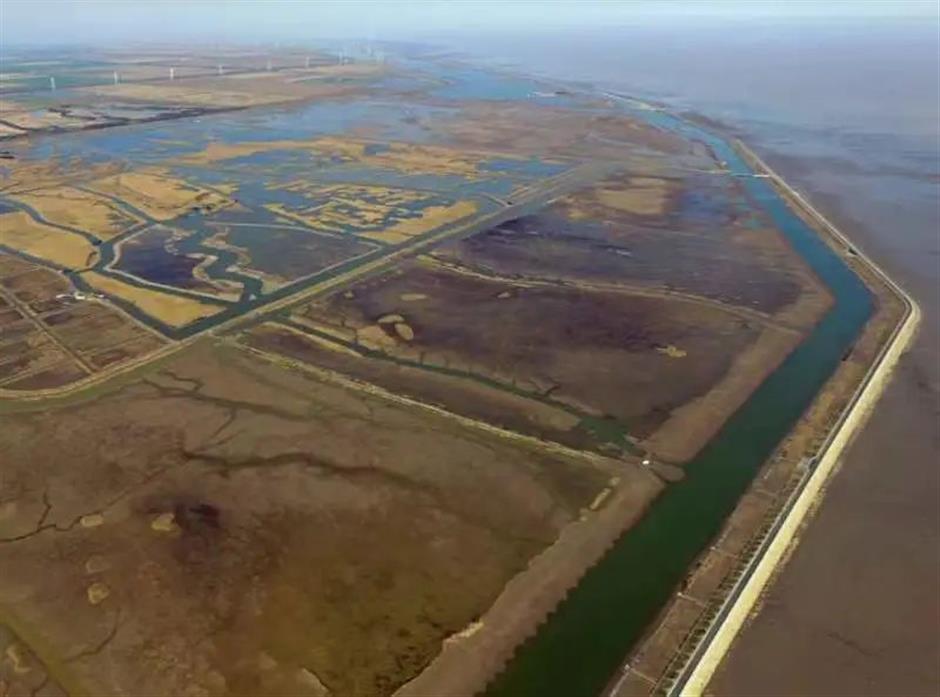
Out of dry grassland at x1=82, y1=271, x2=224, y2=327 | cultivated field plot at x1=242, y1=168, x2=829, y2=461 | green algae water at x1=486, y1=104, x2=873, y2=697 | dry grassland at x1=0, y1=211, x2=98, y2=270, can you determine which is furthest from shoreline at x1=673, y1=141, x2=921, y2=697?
dry grassland at x1=0, y1=211, x2=98, y2=270

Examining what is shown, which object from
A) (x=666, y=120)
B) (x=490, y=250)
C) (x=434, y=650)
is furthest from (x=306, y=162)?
(x=434, y=650)

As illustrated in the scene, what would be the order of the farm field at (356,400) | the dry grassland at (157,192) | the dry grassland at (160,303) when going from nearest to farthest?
the farm field at (356,400) < the dry grassland at (160,303) < the dry grassland at (157,192)

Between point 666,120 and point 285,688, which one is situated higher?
point 666,120

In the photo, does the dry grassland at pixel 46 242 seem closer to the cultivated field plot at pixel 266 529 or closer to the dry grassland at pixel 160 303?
the dry grassland at pixel 160 303

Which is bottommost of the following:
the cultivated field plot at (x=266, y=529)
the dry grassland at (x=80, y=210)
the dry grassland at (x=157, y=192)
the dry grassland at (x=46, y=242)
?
the cultivated field plot at (x=266, y=529)

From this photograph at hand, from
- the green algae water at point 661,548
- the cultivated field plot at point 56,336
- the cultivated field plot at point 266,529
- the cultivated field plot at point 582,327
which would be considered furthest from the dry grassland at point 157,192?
the green algae water at point 661,548

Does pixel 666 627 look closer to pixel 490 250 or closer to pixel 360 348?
pixel 360 348

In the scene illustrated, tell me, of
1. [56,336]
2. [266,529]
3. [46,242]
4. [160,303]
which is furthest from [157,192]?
[266,529]
